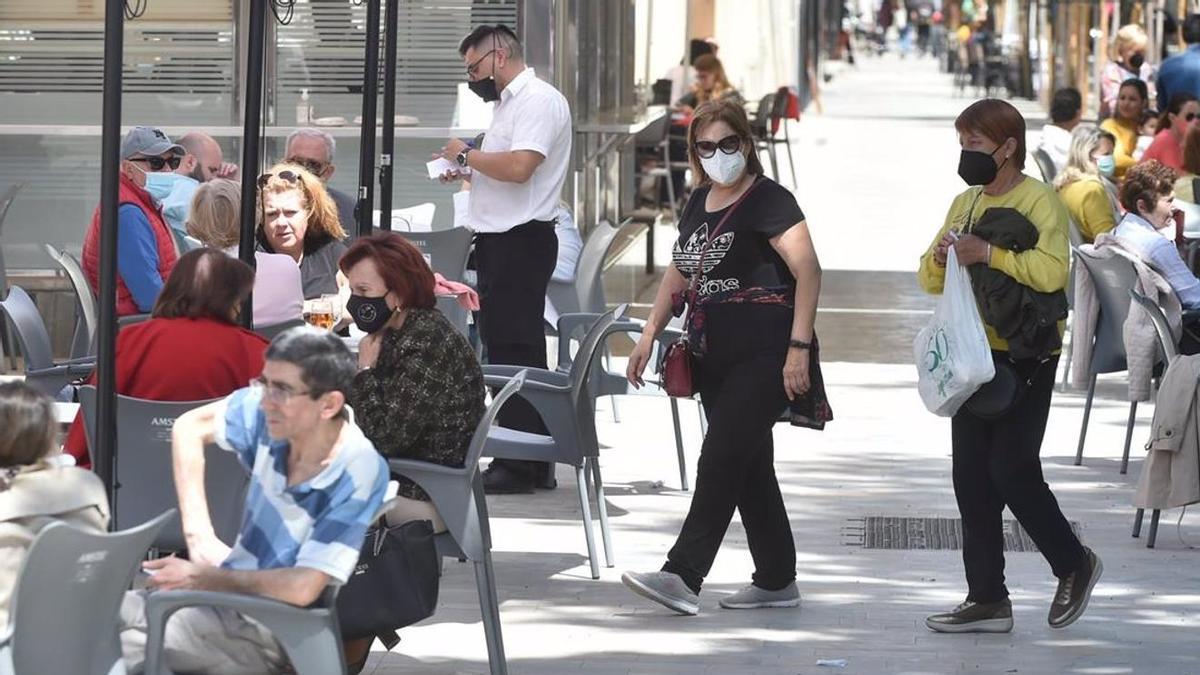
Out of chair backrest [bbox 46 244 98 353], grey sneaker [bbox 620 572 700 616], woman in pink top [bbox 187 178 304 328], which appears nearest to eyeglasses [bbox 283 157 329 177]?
chair backrest [bbox 46 244 98 353]

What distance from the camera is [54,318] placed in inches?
474

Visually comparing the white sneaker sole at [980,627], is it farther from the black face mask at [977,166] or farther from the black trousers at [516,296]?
the black trousers at [516,296]

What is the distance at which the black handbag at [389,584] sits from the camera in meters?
4.95

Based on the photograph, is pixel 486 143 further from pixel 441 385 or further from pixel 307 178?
pixel 441 385

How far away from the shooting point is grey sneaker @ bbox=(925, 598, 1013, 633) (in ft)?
21.3

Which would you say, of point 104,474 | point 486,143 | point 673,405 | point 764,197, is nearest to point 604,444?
point 673,405

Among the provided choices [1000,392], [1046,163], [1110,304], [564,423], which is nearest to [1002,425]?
[1000,392]

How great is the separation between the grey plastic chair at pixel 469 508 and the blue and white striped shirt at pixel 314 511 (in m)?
1.08

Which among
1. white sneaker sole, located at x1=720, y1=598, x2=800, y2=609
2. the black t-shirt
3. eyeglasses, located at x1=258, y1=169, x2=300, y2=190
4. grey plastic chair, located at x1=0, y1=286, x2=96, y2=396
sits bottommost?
white sneaker sole, located at x1=720, y1=598, x2=800, y2=609

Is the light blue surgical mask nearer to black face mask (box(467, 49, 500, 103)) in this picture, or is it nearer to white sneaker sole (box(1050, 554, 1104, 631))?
black face mask (box(467, 49, 500, 103))

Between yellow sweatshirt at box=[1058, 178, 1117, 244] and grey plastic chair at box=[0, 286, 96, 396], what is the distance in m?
5.67

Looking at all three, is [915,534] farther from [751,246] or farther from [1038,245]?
[1038,245]

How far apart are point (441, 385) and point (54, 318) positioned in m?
6.86

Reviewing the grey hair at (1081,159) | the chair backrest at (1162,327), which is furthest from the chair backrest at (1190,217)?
the chair backrest at (1162,327)
